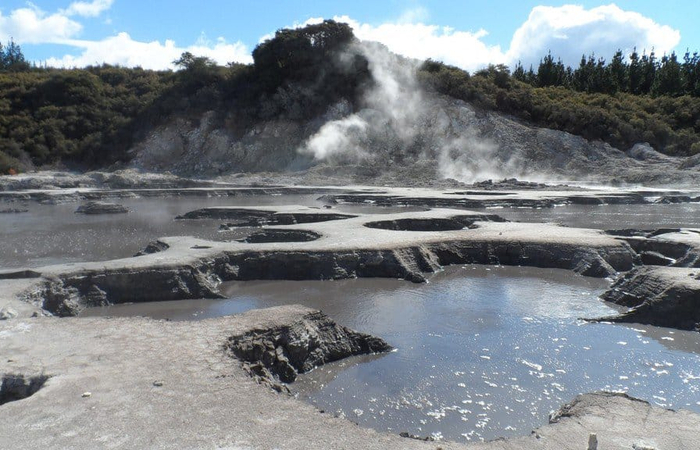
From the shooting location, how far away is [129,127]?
4716cm

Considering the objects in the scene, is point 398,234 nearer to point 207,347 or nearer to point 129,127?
point 207,347

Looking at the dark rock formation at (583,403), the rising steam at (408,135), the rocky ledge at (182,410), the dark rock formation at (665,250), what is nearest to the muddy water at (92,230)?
the rocky ledge at (182,410)

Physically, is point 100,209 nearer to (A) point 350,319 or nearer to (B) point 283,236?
(B) point 283,236

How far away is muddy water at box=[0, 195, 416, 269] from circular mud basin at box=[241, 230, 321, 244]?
7.62 feet

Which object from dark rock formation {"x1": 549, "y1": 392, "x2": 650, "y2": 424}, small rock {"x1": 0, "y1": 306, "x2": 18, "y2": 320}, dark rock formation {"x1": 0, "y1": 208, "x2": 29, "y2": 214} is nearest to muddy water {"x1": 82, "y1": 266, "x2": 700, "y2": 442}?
dark rock formation {"x1": 549, "y1": 392, "x2": 650, "y2": 424}

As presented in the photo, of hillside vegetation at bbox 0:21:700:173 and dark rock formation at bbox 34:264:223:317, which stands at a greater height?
hillside vegetation at bbox 0:21:700:173

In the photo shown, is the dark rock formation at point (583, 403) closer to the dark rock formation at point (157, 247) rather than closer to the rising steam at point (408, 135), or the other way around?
the dark rock formation at point (157, 247)

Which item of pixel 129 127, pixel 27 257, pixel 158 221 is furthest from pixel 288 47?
pixel 27 257

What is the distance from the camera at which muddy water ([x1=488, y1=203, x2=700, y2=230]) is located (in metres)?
18.0

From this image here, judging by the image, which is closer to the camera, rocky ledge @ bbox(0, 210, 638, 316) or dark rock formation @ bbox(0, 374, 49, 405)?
dark rock formation @ bbox(0, 374, 49, 405)

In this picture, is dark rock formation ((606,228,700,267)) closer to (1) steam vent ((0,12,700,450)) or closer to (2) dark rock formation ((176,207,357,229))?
(1) steam vent ((0,12,700,450))

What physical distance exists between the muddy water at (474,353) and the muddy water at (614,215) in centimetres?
832

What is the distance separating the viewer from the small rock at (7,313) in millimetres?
7078

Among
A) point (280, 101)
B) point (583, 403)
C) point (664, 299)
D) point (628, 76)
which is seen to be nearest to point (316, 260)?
point (664, 299)
